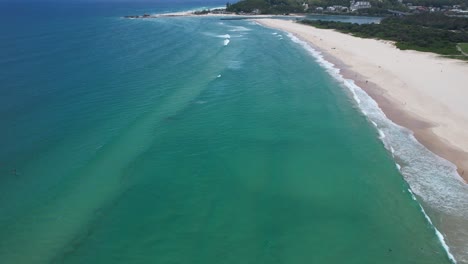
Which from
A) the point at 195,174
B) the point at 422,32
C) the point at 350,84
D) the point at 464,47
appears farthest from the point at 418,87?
the point at 422,32

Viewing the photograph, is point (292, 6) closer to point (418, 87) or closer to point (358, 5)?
point (358, 5)

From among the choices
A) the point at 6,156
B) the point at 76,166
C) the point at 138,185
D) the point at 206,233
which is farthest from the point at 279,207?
the point at 6,156

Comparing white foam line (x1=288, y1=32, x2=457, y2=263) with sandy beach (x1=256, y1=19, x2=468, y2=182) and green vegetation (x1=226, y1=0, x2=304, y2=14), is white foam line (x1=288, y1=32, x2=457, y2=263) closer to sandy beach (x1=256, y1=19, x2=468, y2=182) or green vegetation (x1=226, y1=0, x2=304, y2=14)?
sandy beach (x1=256, y1=19, x2=468, y2=182)

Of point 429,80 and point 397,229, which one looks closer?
point 397,229

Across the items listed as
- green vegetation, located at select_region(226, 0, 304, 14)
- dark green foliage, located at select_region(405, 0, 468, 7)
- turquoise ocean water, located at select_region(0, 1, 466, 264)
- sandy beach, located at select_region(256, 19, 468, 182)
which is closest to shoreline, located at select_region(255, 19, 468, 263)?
sandy beach, located at select_region(256, 19, 468, 182)

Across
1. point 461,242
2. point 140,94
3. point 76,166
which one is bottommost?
point 461,242

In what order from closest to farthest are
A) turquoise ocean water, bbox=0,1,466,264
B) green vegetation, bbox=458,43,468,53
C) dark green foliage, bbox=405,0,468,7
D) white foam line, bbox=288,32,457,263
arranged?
turquoise ocean water, bbox=0,1,466,264 < white foam line, bbox=288,32,457,263 < green vegetation, bbox=458,43,468,53 < dark green foliage, bbox=405,0,468,7

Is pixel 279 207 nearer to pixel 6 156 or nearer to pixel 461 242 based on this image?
pixel 461 242
